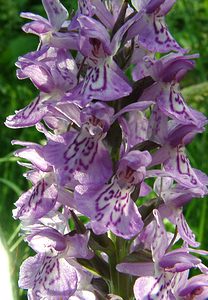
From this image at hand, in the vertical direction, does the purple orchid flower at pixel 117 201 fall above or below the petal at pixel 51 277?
above

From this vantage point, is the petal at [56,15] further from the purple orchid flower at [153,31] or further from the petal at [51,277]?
the petal at [51,277]

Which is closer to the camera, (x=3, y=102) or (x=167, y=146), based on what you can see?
(x=167, y=146)

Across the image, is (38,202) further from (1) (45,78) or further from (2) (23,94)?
(2) (23,94)

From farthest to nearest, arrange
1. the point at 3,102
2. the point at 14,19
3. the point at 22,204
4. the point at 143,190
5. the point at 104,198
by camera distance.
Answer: the point at 14,19
the point at 3,102
the point at 143,190
the point at 22,204
the point at 104,198

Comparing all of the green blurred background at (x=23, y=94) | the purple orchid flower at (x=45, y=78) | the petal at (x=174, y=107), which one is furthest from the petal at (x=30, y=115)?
the green blurred background at (x=23, y=94)

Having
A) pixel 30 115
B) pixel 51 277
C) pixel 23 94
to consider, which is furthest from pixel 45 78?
pixel 23 94

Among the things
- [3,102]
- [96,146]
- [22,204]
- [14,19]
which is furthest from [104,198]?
[14,19]

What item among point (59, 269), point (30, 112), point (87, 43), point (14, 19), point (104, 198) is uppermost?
point (87, 43)

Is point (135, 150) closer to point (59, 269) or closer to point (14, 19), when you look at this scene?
point (59, 269)

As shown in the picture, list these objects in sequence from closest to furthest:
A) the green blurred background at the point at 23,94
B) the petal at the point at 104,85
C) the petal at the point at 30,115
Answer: the petal at the point at 104,85, the petal at the point at 30,115, the green blurred background at the point at 23,94
